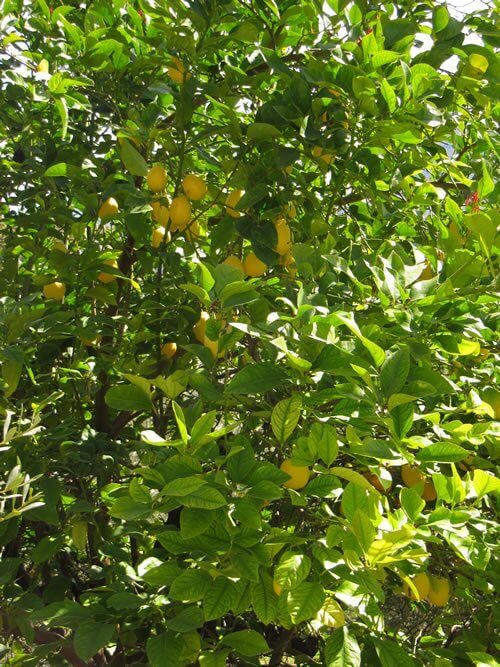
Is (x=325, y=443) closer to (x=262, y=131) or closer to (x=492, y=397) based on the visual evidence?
(x=492, y=397)

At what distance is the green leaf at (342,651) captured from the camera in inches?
39.6

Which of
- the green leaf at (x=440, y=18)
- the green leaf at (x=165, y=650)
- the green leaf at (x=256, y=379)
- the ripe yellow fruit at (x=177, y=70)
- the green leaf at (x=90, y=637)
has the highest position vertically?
the green leaf at (x=440, y=18)

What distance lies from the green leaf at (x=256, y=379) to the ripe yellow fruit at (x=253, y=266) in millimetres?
546

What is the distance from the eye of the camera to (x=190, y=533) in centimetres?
91

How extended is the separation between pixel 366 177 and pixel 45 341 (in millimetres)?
837

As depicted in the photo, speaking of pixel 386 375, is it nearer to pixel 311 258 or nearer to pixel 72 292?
pixel 311 258

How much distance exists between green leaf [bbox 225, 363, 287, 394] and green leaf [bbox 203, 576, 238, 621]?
26 cm

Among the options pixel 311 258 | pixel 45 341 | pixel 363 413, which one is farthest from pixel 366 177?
pixel 45 341

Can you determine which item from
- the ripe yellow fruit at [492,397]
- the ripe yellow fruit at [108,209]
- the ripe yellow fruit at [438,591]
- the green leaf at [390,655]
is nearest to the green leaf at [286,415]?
the green leaf at [390,655]

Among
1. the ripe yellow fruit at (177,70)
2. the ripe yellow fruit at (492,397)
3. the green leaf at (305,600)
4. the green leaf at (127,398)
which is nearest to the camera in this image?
the green leaf at (305,600)

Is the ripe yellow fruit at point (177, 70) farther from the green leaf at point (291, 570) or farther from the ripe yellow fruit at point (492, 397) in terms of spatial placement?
the green leaf at point (291, 570)

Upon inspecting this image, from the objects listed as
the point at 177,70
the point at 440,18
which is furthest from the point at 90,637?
the point at 440,18

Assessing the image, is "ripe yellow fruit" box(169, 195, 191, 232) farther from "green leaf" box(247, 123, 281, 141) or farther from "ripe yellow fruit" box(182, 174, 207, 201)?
"green leaf" box(247, 123, 281, 141)

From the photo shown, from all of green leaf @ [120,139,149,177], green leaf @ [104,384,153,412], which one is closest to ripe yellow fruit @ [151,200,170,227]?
green leaf @ [120,139,149,177]
